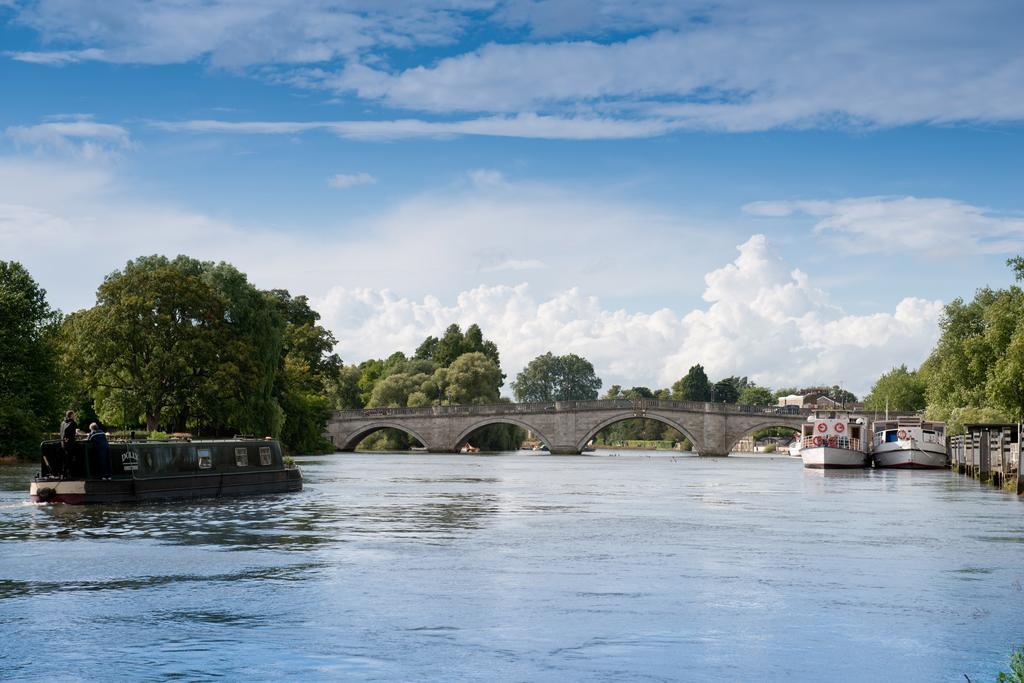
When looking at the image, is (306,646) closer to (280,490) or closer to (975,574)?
(975,574)

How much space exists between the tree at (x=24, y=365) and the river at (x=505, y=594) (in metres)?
27.7

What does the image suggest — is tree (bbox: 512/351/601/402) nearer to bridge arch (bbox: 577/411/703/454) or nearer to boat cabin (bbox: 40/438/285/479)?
bridge arch (bbox: 577/411/703/454)

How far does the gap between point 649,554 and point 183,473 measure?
1699 cm

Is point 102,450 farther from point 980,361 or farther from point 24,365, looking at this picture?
point 980,361

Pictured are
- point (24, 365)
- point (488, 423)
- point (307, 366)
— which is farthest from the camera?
point (488, 423)

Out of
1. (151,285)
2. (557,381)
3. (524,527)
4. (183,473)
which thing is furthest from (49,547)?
(557,381)

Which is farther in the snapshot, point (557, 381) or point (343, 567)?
point (557, 381)

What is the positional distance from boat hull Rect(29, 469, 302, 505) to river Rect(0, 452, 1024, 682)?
0.66 m

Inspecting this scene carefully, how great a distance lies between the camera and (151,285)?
59500 millimetres

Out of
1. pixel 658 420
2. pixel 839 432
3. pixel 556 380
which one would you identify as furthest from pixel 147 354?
pixel 556 380

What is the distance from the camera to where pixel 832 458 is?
6894cm

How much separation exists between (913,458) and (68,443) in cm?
5016

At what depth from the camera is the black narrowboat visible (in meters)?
30.9

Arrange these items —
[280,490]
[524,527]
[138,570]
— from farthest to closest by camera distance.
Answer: [280,490] → [524,527] → [138,570]
